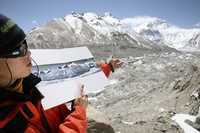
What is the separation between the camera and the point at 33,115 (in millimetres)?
2783

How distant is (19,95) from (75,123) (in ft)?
1.97

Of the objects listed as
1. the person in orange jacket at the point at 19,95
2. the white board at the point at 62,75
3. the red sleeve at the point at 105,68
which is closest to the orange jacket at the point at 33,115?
the person in orange jacket at the point at 19,95

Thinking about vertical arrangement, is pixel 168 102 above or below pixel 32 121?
below

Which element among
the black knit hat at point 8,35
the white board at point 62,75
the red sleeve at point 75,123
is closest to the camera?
the black knit hat at point 8,35

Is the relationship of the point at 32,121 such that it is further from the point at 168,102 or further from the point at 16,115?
the point at 168,102

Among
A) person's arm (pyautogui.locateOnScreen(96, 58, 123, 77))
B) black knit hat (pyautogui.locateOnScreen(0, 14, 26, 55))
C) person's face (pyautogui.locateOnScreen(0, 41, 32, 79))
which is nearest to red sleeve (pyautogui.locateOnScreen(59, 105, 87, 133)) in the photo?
person's face (pyautogui.locateOnScreen(0, 41, 32, 79))

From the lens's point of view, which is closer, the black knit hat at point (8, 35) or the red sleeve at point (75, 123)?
the black knit hat at point (8, 35)

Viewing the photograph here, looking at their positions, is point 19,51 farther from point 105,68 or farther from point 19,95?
point 105,68

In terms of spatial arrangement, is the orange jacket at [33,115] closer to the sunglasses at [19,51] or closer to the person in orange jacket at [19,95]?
the person in orange jacket at [19,95]

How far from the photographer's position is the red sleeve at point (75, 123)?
9.62 feet

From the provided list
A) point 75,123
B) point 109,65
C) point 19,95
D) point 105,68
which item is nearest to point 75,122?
point 75,123

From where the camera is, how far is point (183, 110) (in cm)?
1491

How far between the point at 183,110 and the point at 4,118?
13219 millimetres

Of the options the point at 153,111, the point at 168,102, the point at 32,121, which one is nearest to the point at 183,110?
the point at 153,111
